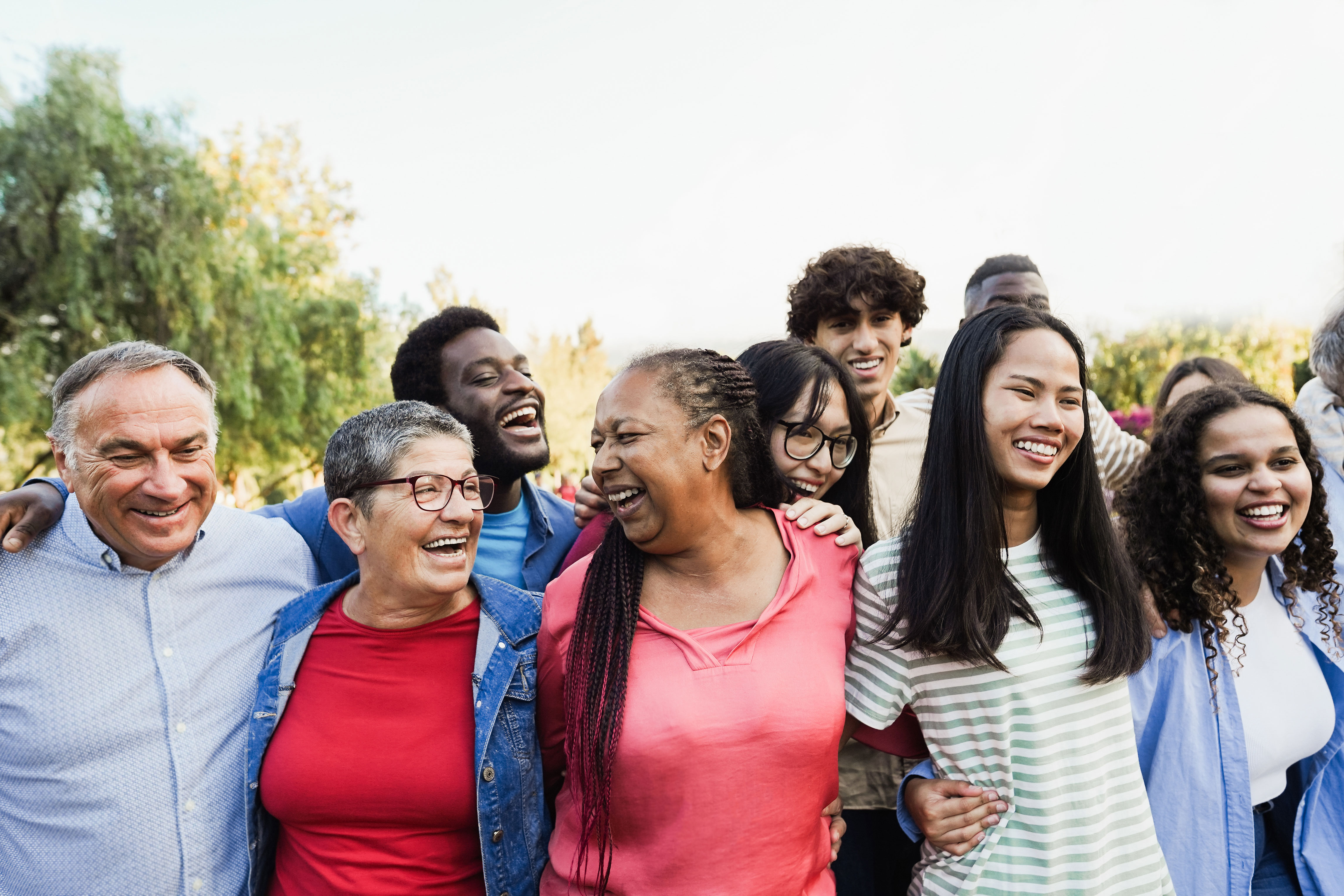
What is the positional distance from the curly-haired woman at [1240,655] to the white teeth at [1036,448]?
84 cm

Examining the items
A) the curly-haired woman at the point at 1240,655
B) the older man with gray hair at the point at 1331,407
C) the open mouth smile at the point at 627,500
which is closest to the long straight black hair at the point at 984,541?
the curly-haired woman at the point at 1240,655

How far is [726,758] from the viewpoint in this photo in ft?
7.08

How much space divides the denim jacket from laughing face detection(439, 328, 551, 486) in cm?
121

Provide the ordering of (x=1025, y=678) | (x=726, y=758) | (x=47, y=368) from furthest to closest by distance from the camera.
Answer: (x=47, y=368) < (x=1025, y=678) < (x=726, y=758)

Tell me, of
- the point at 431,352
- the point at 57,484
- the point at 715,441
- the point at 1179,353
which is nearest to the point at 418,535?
the point at 715,441

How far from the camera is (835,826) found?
250 cm

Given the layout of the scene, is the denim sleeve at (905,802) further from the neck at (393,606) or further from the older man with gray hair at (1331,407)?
the older man with gray hair at (1331,407)

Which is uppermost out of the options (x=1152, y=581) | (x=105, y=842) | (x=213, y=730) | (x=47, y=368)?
(x=47, y=368)

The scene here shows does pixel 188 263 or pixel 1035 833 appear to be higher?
pixel 188 263

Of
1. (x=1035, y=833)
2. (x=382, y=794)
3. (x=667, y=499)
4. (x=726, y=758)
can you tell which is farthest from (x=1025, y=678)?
(x=382, y=794)

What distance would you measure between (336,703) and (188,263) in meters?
15.0

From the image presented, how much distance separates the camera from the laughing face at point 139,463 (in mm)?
2629

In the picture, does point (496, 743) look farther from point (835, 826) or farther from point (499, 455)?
point (499, 455)

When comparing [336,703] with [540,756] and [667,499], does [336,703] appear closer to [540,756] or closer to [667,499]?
[540,756]
